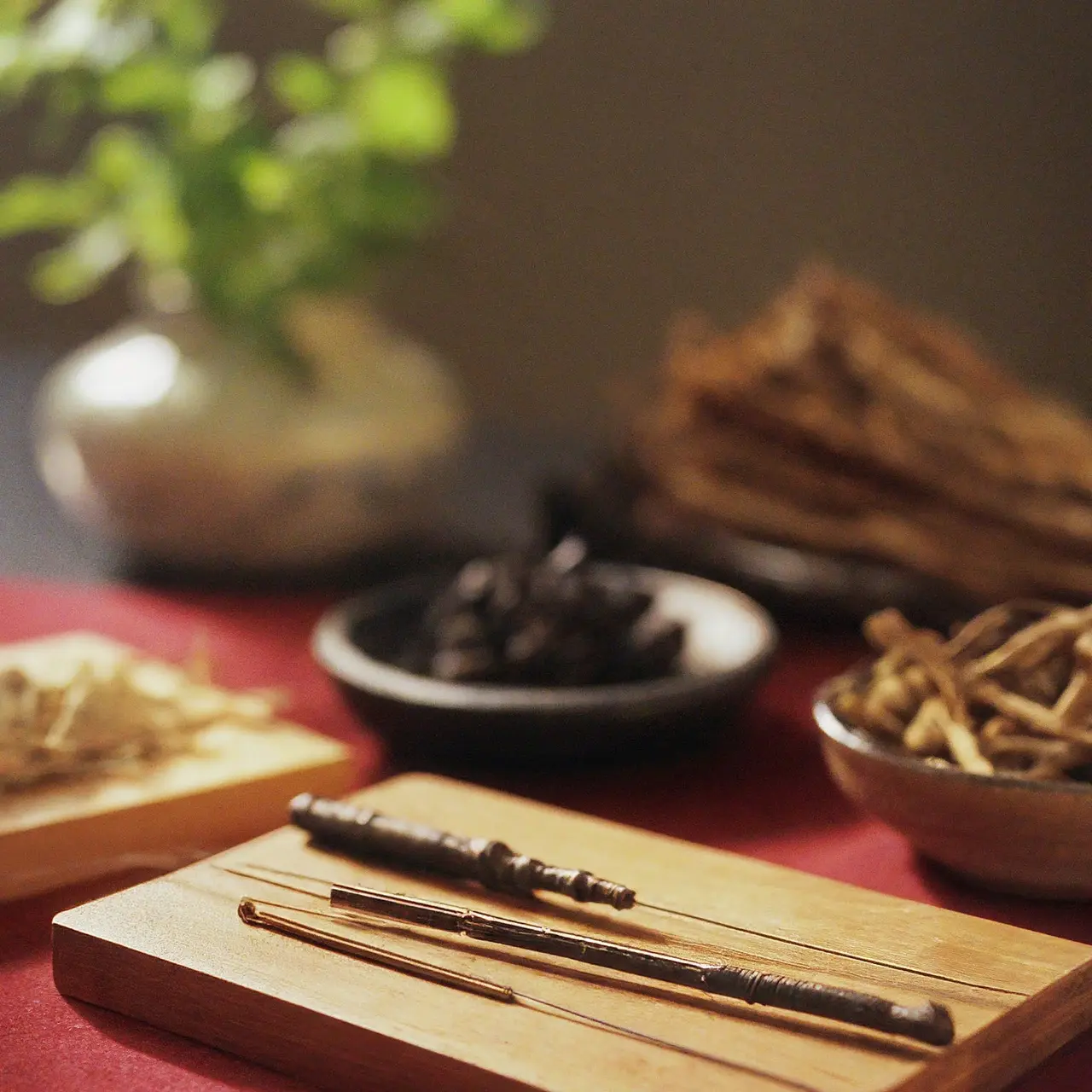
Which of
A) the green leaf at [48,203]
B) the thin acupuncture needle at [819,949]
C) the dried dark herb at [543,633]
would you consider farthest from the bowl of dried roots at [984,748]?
the green leaf at [48,203]

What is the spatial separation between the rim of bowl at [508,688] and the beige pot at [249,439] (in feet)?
1.40

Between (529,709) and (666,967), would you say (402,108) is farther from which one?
(666,967)

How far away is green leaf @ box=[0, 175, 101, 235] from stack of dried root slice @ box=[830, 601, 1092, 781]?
3.38 feet

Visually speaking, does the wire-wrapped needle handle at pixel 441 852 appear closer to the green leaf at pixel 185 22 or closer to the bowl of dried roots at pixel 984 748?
the bowl of dried roots at pixel 984 748

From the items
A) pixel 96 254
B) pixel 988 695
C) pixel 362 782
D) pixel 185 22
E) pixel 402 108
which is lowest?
pixel 362 782

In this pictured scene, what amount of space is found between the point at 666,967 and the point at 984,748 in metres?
0.26

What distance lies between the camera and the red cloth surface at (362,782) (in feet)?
2.21

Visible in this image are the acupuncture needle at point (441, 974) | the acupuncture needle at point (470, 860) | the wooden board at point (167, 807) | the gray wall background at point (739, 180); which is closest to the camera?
the acupuncture needle at point (441, 974)

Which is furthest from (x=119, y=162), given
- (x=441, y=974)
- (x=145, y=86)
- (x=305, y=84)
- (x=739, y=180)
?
(x=739, y=180)

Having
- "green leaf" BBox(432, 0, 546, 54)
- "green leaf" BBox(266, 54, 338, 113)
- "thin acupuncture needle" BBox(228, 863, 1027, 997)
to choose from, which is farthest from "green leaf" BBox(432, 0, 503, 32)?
"thin acupuncture needle" BBox(228, 863, 1027, 997)

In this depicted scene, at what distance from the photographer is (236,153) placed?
149 cm

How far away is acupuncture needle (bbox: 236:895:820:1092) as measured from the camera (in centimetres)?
60

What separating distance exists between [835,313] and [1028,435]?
0.77ft

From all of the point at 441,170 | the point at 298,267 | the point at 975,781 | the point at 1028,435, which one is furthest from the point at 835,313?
the point at 441,170
